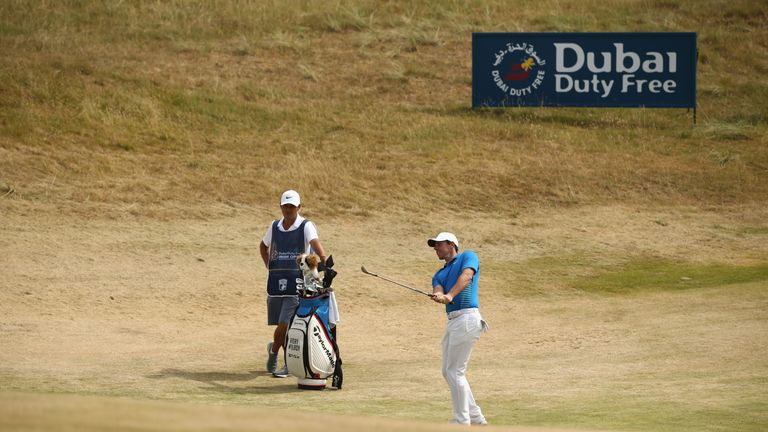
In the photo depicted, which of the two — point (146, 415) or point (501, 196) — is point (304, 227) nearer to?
point (146, 415)

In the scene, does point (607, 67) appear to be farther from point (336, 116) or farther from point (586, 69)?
point (336, 116)

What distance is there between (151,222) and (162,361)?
9.58m

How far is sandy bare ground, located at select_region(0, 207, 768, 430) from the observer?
12.3m

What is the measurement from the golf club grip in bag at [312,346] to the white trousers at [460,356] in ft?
7.43

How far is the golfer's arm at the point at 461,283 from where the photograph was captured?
10.9 meters

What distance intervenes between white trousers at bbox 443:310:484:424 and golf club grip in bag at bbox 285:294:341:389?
2263mm

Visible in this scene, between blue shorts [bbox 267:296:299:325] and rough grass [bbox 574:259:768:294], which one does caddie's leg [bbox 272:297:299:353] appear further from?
rough grass [bbox 574:259:768:294]

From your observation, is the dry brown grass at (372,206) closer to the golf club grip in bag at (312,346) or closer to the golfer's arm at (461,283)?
the golf club grip in bag at (312,346)

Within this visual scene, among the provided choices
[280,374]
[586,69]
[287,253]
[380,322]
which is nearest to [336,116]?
[586,69]

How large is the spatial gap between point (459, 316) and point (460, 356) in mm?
379

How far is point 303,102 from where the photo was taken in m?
34.5

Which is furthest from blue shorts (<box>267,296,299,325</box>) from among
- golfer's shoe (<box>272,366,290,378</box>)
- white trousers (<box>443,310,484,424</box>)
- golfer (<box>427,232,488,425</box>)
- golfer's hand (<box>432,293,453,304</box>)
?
golfer's hand (<box>432,293,453,304</box>)

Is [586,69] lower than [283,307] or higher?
higher

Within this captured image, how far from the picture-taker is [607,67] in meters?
32.4
